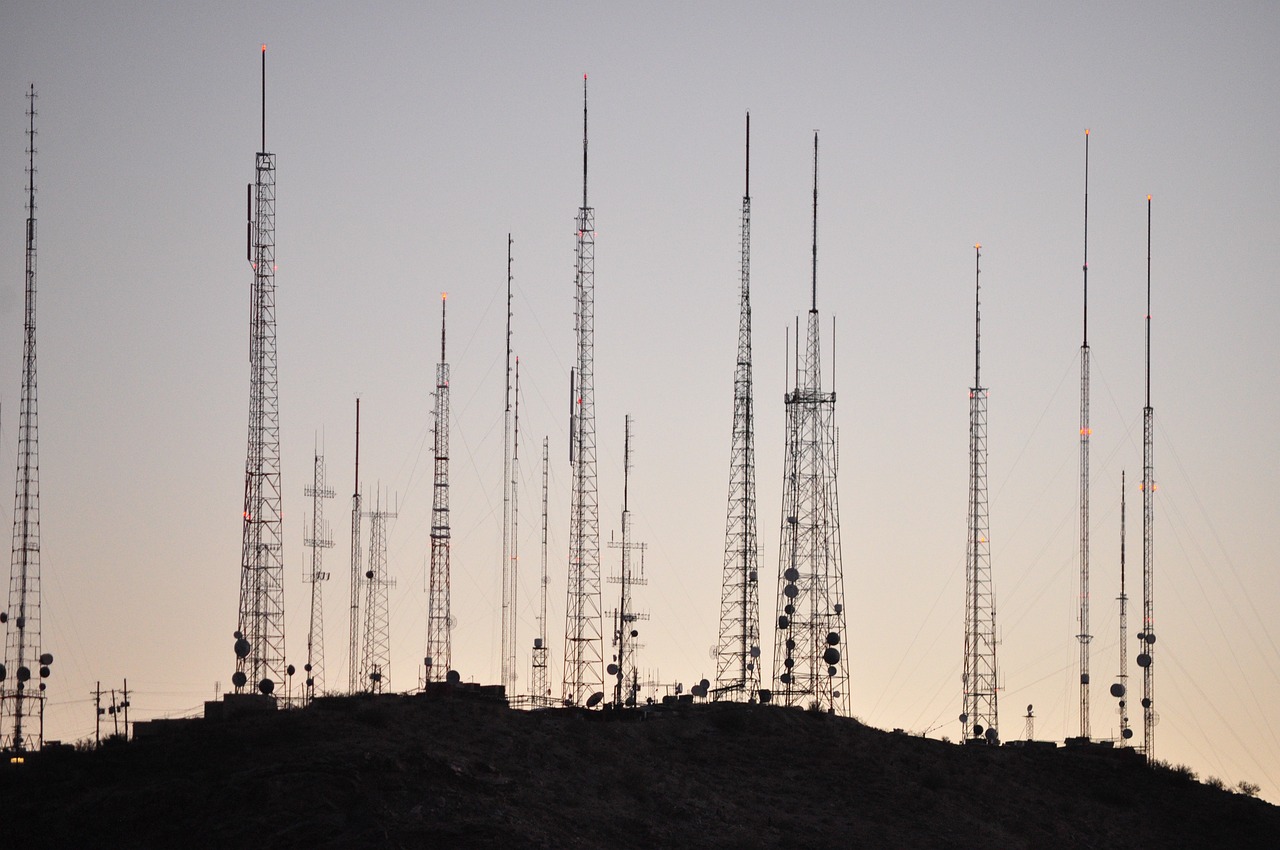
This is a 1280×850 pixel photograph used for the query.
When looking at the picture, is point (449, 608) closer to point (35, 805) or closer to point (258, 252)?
point (258, 252)

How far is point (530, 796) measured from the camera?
67375 mm

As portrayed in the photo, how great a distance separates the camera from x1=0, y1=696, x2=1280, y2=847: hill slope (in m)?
63.4

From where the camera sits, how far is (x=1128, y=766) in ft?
283

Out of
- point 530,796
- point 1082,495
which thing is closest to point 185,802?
point 530,796

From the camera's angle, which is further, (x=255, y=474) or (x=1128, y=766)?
(x=1128, y=766)

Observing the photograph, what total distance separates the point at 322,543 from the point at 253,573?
30.9 m

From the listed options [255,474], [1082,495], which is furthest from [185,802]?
[1082,495]

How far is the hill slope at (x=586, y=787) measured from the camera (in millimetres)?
63375

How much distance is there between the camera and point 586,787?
69.8 metres

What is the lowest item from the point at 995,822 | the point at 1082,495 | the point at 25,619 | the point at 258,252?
the point at 995,822

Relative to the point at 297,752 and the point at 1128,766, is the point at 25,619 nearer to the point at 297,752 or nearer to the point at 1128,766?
the point at 297,752

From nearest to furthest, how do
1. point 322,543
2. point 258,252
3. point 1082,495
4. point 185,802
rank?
point 185,802 < point 258,252 < point 1082,495 < point 322,543

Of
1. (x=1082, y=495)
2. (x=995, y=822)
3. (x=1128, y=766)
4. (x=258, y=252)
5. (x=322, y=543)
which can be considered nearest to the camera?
(x=995, y=822)

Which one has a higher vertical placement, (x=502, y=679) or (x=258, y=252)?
(x=258, y=252)
